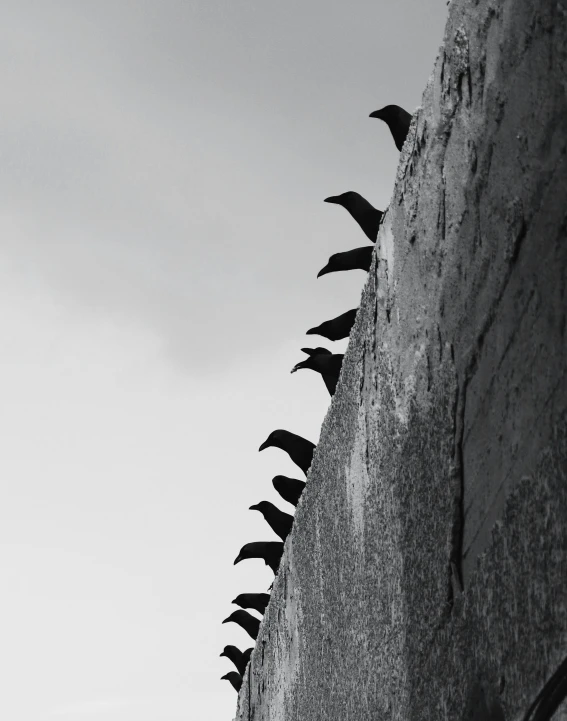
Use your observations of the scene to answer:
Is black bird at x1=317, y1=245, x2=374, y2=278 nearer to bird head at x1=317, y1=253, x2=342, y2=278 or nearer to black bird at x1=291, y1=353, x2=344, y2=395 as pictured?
bird head at x1=317, y1=253, x2=342, y2=278

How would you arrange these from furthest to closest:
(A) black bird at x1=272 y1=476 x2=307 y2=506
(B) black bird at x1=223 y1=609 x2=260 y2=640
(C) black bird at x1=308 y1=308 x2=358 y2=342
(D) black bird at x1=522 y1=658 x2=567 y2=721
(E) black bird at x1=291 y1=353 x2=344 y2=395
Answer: (B) black bird at x1=223 y1=609 x2=260 y2=640 → (A) black bird at x1=272 y1=476 x2=307 y2=506 → (E) black bird at x1=291 y1=353 x2=344 y2=395 → (C) black bird at x1=308 y1=308 x2=358 y2=342 → (D) black bird at x1=522 y1=658 x2=567 y2=721

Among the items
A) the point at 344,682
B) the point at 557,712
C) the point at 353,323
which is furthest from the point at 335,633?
the point at 557,712

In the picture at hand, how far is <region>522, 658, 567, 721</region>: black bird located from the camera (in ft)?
3.57

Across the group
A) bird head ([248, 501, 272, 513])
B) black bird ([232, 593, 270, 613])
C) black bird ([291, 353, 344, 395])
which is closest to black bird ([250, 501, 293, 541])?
bird head ([248, 501, 272, 513])

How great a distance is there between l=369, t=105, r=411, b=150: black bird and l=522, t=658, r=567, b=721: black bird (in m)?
1.18

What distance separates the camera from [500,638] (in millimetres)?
1275

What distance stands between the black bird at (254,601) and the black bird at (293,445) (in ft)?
4.03

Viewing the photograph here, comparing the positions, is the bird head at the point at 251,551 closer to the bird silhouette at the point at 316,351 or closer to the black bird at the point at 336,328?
the bird silhouette at the point at 316,351

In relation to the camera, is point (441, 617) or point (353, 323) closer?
point (441, 617)

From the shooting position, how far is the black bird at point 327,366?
2574 mm

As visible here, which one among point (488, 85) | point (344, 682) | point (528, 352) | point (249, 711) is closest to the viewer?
point (528, 352)

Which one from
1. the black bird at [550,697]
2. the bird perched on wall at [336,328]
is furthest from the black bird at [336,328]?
the black bird at [550,697]

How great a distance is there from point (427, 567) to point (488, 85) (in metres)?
0.80

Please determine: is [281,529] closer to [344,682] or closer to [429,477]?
[344,682]
